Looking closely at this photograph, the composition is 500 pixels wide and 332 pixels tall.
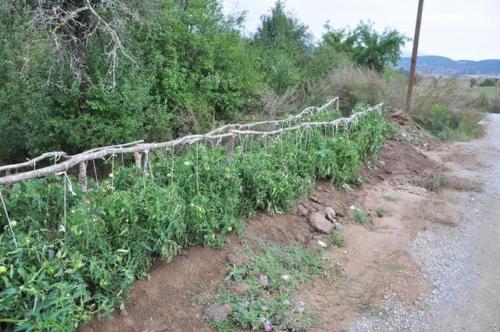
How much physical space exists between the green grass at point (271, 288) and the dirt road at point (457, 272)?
1.73 feet

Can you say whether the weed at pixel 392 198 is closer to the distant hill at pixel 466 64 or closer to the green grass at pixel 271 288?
the green grass at pixel 271 288

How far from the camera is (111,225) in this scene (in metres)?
2.95

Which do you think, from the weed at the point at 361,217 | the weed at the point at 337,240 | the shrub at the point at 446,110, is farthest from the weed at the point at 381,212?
the shrub at the point at 446,110

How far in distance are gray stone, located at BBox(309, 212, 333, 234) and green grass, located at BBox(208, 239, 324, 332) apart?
52 centimetres

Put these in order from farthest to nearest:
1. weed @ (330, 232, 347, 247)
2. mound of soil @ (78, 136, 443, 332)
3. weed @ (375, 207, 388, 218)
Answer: weed @ (375, 207, 388, 218) < weed @ (330, 232, 347, 247) < mound of soil @ (78, 136, 443, 332)

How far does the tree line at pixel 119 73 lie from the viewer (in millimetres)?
7500

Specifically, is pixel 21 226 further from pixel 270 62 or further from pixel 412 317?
pixel 270 62

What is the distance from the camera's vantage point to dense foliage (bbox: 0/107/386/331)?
2.35m

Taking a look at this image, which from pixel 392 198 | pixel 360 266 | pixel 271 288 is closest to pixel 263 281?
pixel 271 288

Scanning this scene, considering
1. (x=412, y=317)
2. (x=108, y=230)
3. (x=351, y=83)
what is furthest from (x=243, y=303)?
(x=351, y=83)

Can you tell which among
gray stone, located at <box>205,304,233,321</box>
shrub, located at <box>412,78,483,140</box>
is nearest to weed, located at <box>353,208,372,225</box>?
gray stone, located at <box>205,304,233,321</box>

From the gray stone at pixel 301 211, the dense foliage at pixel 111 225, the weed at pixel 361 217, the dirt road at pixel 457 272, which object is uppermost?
the dense foliage at pixel 111 225

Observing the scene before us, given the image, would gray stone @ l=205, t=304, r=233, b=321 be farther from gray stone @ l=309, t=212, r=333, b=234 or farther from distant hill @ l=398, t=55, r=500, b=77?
distant hill @ l=398, t=55, r=500, b=77

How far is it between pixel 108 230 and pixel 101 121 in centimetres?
571
